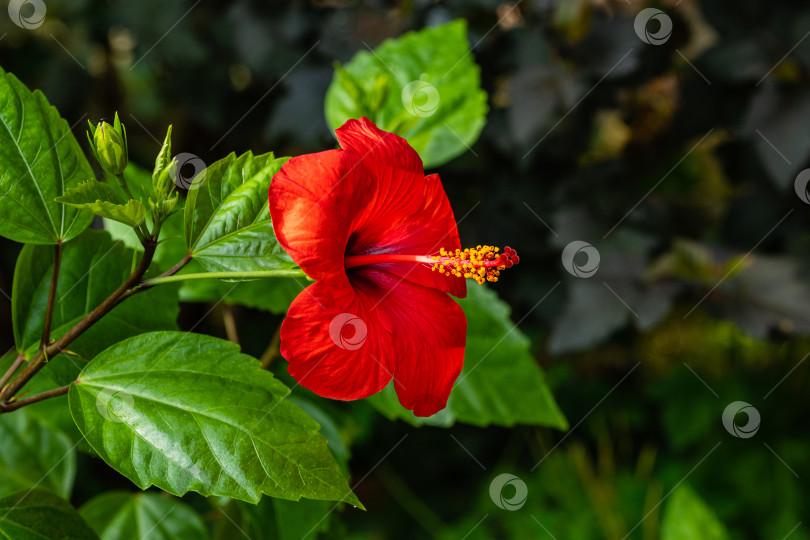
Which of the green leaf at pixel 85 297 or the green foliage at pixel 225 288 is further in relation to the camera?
the green foliage at pixel 225 288

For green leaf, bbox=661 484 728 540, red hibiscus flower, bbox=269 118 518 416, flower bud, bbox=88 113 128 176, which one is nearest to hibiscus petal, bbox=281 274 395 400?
red hibiscus flower, bbox=269 118 518 416

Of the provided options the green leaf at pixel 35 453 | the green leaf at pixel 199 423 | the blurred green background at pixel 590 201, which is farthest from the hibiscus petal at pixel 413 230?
the blurred green background at pixel 590 201

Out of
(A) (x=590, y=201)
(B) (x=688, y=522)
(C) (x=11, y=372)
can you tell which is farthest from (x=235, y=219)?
(A) (x=590, y=201)

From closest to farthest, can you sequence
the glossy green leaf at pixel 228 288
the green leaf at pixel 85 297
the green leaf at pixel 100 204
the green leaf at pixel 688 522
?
the green leaf at pixel 100 204 < the green leaf at pixel 85 297 < the glossy green leaf at pixel 228 288 < the green leaf at pixel 688 522

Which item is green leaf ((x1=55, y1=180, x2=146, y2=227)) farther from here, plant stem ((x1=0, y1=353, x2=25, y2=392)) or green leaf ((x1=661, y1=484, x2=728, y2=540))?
green leaf ((x1=661, y1=484, x2=728, y2=540))

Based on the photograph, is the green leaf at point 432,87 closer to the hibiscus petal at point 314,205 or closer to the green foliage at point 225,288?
the green foliage at point 225,288

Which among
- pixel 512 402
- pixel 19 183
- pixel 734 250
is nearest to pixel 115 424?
pixel 19 183
